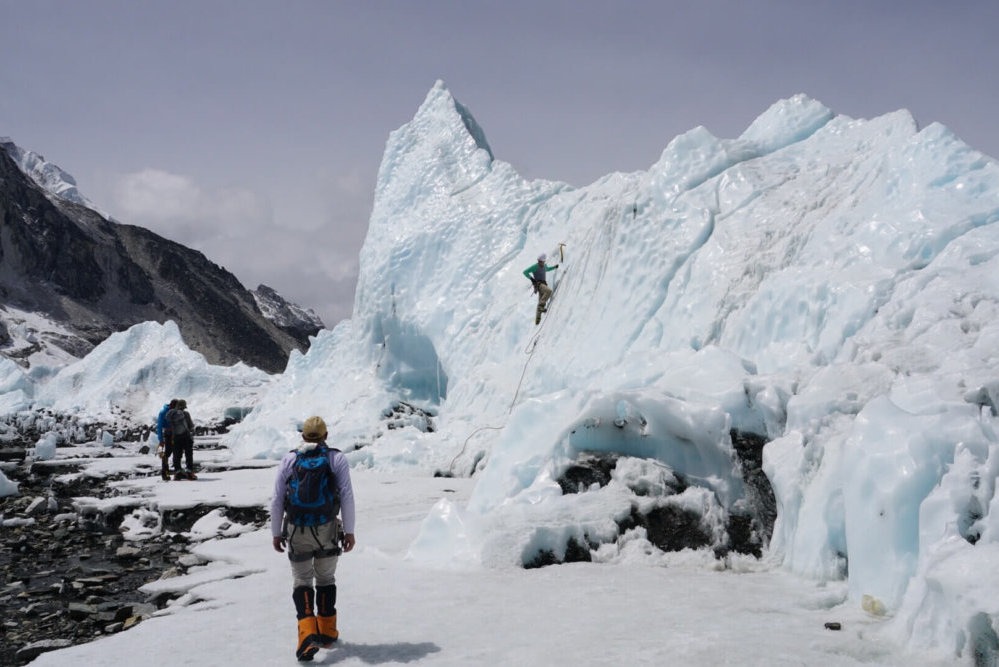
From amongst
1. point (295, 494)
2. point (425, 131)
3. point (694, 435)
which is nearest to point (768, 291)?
point (694, 435)

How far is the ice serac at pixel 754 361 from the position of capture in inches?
179

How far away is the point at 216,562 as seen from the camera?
7.33m

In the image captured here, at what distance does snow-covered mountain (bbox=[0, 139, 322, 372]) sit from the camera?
269 feet

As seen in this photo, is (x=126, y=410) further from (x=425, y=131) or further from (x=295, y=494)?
(x=295, y=494)

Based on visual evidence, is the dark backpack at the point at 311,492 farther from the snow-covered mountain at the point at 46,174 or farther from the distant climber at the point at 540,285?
the snow-covered mountain at the point at 46,174

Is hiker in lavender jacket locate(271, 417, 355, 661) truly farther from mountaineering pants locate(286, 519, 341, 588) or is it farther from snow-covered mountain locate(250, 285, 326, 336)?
snow-covered mountain locate(250, 285, 326, 336)

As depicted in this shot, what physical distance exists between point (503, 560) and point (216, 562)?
10.6ft

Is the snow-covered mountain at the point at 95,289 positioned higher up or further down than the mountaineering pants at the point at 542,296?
higher up

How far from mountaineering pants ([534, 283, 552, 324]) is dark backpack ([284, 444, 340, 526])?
425 inches

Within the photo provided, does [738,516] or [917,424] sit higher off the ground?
[917,424]

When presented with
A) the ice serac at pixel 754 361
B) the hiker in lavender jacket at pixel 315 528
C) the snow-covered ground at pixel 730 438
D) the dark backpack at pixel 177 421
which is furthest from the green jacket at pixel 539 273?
the hiker in lavender jacket at pixel 315 528

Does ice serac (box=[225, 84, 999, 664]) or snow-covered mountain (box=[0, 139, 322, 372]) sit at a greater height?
snow-covered mountain (box=[0, 139, 322, 372])

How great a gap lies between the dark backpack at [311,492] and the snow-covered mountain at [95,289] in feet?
243

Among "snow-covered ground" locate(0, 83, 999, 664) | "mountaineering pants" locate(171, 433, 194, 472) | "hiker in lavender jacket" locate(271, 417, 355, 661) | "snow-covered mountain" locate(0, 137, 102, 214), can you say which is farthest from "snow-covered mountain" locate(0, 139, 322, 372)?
"hiker in lavender jacket" locate(271, 417, 355, 661)
